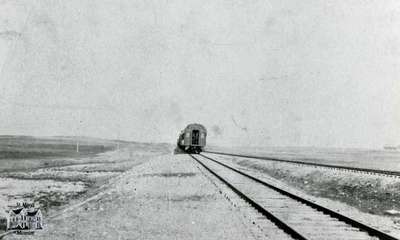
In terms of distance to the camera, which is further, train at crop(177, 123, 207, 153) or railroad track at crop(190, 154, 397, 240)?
train at crop(177, 123, 207, 153)

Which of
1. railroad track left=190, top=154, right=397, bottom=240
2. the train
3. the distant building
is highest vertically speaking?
the train

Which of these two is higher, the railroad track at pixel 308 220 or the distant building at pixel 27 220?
the distant building at pixel 27 220

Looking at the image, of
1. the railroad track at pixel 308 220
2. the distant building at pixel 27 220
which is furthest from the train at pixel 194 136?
the distant building at pixel 27 220

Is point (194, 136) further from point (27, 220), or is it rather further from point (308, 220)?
point (27, 220)

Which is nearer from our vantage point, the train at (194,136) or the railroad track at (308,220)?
the railroad track at (308,220)

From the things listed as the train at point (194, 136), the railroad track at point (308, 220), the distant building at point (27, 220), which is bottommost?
the railroad track at point (308, 220)

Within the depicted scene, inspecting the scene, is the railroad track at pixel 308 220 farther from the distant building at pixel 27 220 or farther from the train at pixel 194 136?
the train at pixel 194 136

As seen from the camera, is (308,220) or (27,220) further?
(308,220)

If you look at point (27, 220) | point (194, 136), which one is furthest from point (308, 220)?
point (194, 136)

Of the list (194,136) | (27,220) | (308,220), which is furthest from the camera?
(194,136)

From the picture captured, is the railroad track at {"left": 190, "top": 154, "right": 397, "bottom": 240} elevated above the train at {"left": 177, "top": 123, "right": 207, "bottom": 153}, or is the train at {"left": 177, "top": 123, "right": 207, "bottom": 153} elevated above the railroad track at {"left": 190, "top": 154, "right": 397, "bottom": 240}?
the train at {"left": 177, "top": 123, "right": 207, "bottom": 153}

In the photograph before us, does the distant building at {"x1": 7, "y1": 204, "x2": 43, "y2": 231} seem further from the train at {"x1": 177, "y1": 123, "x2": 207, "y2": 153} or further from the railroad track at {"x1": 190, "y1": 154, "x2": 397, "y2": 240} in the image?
the train at {"x1": 177, "y1": 123, "x2": 207, "y2": 153}

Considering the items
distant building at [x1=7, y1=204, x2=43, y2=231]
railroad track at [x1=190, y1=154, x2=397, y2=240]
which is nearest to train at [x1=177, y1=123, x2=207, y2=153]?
railroad track at [x1=190, y1=154, x2=397, y2=240]

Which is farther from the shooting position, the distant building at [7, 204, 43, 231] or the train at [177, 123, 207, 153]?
the train at [177, 123, 207, 153]
